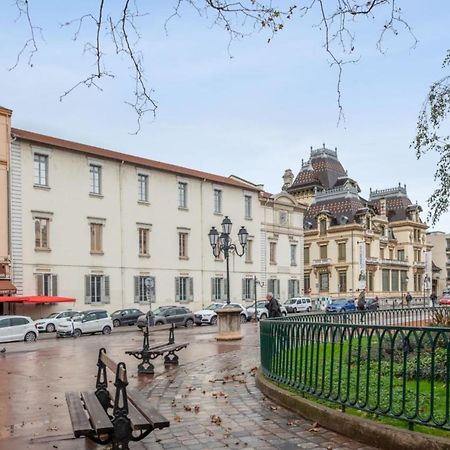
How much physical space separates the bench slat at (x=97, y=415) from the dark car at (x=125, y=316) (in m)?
32.6

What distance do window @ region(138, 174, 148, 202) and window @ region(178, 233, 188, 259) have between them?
447 centimetres

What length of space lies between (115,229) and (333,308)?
20.1m

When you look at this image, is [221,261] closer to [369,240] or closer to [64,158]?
[64,158]

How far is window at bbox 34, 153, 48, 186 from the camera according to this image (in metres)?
38.8

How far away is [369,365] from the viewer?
6.96m

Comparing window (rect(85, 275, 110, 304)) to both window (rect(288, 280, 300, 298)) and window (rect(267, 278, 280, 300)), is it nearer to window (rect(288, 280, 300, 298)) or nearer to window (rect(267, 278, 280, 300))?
window (rect(267, 278, 280, 300))

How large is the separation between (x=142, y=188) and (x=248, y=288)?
14.1 metres

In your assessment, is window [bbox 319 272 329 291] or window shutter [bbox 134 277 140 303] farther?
window [bbox 319 272 329 291]

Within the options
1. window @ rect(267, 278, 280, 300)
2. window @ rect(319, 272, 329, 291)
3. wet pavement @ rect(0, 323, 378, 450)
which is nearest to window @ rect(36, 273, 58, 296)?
wet pavement @ rect(0, 323, 378, 450)

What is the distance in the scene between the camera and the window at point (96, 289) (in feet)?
135

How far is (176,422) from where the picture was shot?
8.03 meters

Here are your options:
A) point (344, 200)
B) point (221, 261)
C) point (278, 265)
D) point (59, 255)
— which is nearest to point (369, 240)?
point (344, 200)

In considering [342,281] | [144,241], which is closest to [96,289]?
[144,241]

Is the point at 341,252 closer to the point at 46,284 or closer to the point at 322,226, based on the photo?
the point at 322,226
